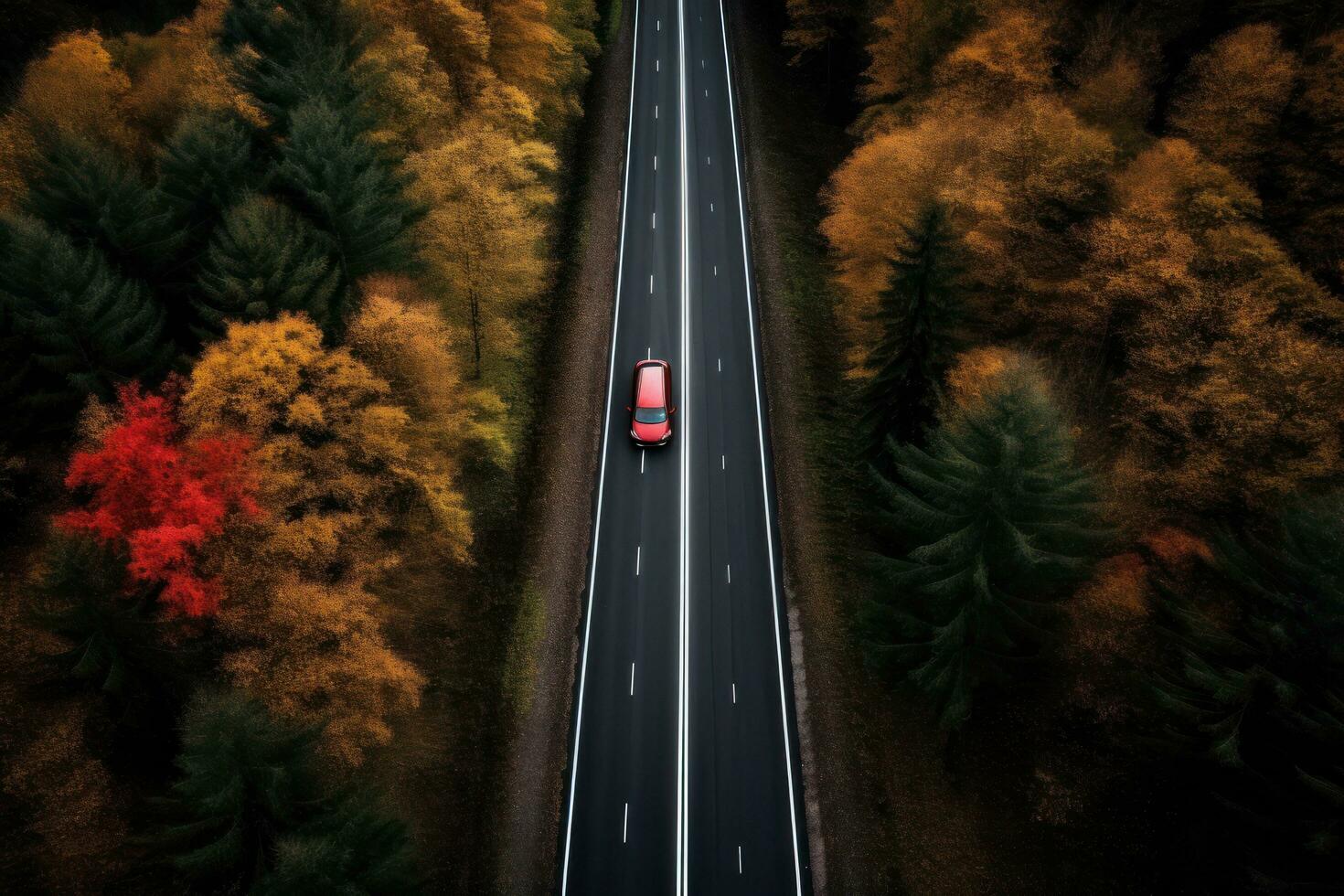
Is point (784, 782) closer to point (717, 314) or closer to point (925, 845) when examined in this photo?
point (925, 845)

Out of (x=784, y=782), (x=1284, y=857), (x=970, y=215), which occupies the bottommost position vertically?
(x=1284, y=857)

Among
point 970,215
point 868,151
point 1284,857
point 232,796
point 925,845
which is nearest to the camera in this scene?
point 232,796

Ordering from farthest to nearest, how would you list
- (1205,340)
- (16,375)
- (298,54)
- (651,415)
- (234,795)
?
Answer: (651,415), (298,54), (1205,340), (16,375), (234,795)

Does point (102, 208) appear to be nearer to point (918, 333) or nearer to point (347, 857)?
point (347, 857)

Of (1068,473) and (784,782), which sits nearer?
(1068,473)

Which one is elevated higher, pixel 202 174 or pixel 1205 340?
pixel 202 174

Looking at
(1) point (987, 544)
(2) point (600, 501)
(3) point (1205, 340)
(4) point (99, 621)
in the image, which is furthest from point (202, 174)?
(3) point (1205, 340)

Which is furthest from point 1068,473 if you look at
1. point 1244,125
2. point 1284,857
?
point 1244,125
